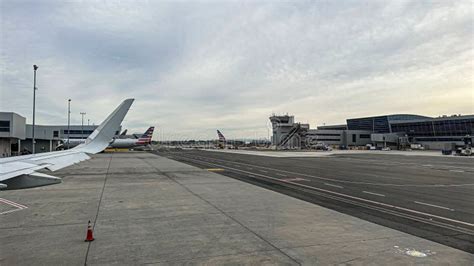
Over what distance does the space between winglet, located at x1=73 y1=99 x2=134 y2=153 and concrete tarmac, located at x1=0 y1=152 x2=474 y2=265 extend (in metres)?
2.21

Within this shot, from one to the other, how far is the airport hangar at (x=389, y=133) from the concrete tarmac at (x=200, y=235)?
101998 millimetres

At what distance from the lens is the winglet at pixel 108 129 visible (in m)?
12.4

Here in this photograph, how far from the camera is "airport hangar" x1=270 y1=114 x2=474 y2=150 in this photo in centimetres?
10749

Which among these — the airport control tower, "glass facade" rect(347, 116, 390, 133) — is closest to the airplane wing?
the airport control tower

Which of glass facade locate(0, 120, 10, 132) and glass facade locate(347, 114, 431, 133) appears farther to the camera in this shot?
glass facade locate(347, 114, 431, 133)

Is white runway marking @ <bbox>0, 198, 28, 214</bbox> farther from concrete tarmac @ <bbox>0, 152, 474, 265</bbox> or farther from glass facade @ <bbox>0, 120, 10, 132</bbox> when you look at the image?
glass facade @ <bbox>0, 120, 10, 132</bbox>

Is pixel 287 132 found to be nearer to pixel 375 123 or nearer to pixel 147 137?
pixel 375 123

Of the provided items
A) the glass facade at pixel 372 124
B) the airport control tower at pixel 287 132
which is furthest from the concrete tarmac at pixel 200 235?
the glass facade at pixel 372 124

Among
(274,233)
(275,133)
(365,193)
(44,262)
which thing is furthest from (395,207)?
(275,133)

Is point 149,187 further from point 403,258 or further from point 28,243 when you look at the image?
point 403,258

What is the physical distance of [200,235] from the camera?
7.70 metres

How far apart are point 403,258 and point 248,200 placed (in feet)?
23.0

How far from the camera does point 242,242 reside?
7137mm

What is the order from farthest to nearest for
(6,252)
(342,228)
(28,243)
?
(342,228)
(28,243)
(6,252)
